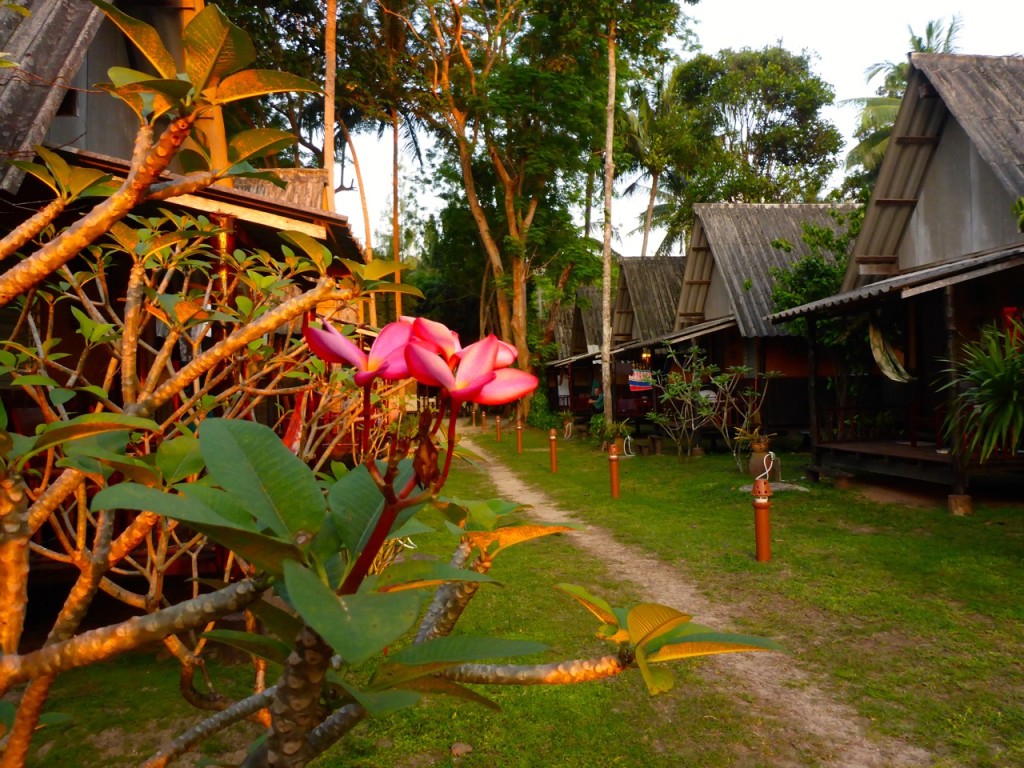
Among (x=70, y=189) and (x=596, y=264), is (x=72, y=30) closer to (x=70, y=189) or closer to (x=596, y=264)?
(x=70, y=189)

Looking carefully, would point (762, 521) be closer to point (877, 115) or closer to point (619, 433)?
point (619, 433)

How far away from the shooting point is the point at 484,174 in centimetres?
2616

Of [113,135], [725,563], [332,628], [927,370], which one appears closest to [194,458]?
[332,628]

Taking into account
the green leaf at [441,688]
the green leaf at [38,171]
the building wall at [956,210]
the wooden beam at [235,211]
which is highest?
the building wall at [956,210]

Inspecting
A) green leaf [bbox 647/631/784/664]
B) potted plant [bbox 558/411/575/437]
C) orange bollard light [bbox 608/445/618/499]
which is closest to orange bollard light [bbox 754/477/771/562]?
orange bollard light [bbox 608/445/618/499]

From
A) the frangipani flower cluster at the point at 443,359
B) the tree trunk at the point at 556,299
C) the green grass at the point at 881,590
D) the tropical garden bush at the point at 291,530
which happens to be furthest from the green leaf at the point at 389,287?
the tree trunk at the point at 556,299

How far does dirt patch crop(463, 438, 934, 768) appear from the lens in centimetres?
306

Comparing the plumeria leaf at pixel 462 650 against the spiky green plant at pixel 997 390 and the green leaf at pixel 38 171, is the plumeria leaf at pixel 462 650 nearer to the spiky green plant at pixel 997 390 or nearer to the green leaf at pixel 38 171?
the green leaf at pixel 38 171

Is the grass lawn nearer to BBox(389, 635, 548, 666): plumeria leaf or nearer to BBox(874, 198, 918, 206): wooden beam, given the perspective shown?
BBox(389, 635, 548, 666): plumeria leaf

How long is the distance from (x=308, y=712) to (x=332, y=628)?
0.28 meters

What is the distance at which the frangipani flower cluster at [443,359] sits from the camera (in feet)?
2.37

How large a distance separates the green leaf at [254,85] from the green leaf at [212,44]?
0.15ft

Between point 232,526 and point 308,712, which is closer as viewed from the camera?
point 232,526

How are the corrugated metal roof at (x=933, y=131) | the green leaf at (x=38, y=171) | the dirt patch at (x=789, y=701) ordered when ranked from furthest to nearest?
1. the corrugated metal roof at (x=933, y=131)
2. the dirt patch at (x=789, y=701)
3. the green leaf at (x=38, y=171)
